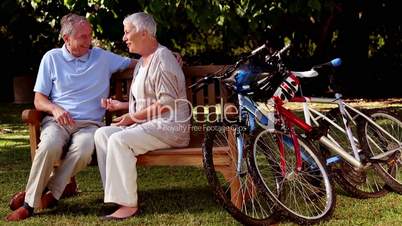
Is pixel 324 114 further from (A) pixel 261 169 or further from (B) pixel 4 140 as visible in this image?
(B) pixel 4 140

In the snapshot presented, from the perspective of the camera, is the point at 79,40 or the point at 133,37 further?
the point at 79,40

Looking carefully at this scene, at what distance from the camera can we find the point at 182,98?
4.94 m

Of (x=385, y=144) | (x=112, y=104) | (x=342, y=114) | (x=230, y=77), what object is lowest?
(x=385, y=144)

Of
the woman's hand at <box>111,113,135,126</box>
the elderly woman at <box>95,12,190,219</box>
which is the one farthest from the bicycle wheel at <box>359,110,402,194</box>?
the woman's hand at <box>111,113,135,126</box>

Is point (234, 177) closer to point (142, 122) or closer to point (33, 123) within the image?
point (142, 122)

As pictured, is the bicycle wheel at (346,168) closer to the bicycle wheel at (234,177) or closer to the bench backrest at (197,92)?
the bicycle wheel at (234,177)

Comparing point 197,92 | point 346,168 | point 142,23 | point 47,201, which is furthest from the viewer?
point 197,92

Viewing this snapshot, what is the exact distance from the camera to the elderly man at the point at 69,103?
191 inches

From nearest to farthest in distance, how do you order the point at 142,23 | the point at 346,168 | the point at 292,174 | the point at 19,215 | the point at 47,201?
the point at 292,174, the point at 19,215, the point at 142,23, the point at 346,168, the point at 47,201

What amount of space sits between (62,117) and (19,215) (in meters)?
0.70

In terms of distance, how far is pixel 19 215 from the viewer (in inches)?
187

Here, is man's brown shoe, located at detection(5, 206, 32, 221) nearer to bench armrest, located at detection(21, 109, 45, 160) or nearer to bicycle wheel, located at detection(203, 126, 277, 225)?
bench armrest, located at detection(21, 109, 45, 160)

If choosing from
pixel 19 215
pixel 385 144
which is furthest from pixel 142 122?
pixel 385 144

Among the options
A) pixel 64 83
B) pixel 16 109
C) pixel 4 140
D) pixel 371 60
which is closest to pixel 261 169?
pixel 64 83
